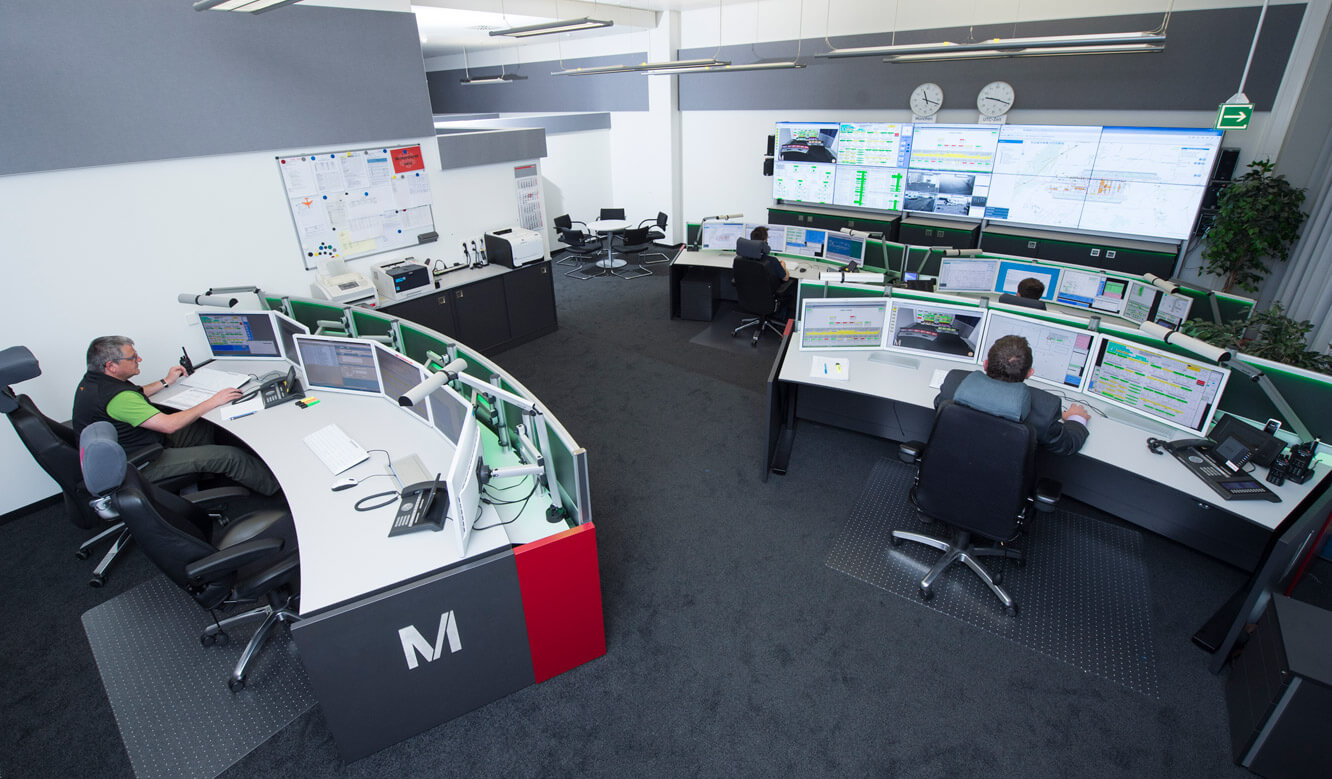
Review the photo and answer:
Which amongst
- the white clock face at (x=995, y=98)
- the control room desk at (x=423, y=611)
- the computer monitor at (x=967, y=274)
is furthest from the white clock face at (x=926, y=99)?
the control room desk at (x=423, y=611)

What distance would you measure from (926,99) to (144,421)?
282 inches

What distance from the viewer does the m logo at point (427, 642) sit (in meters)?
2.11

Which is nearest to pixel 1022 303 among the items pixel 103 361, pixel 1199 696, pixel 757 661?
pixel 1199 696

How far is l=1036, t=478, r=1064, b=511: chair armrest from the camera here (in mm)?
2551

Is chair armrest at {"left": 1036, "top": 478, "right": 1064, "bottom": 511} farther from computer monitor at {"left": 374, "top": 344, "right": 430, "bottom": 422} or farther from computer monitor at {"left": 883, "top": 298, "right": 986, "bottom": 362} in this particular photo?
computer monitor at {"left": 374, "top": 344, "right": 430, "bottom": 422}

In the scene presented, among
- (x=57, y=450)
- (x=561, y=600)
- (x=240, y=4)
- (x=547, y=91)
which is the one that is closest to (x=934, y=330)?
(x=561, y=600)

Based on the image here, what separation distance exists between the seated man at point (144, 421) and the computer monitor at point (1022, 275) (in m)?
5.20

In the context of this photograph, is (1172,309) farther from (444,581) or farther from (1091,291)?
(444,581)

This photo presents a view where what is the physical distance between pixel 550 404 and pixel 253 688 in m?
2.69

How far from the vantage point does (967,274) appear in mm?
4707

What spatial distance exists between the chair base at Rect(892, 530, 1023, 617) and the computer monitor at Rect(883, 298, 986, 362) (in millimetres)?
1146

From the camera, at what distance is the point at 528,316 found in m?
5.94

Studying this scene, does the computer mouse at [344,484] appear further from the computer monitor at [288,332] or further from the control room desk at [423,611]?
the computer monitor at [288,332]

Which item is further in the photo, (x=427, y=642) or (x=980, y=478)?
(x=980, y=478)
